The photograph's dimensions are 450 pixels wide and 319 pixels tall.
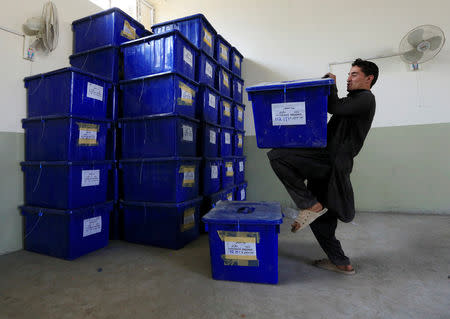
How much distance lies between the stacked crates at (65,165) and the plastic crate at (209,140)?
945 mm

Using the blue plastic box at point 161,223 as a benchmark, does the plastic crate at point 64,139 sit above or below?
above

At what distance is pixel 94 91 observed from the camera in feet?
7.40

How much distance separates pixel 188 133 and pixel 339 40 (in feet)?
9.12

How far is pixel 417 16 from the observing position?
3359mm

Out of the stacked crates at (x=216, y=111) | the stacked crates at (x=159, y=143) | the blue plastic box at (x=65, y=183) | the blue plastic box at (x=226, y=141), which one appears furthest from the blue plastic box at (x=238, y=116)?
the blue plastic box at (x=65, y=183)

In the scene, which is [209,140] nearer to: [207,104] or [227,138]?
[207,104]

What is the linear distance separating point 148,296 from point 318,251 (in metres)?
1.42

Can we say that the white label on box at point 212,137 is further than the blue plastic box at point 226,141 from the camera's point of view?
No

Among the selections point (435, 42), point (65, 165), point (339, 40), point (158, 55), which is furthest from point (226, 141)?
point (435, 42)

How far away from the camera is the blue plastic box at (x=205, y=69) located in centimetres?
272

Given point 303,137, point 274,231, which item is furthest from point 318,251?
point 303,137

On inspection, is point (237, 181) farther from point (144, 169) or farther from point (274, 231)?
point (274, 231)

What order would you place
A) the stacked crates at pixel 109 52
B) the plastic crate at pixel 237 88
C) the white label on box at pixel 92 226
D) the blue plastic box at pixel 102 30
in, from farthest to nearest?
the plastic crate at pixel 237 88, the blue plastic box at pixel 102 30, the stacked crates at pixel 109 52, the white label on box at pixel 92 226

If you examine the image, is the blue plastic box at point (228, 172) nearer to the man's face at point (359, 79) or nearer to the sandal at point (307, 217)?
the sandal at point (307, 217)
